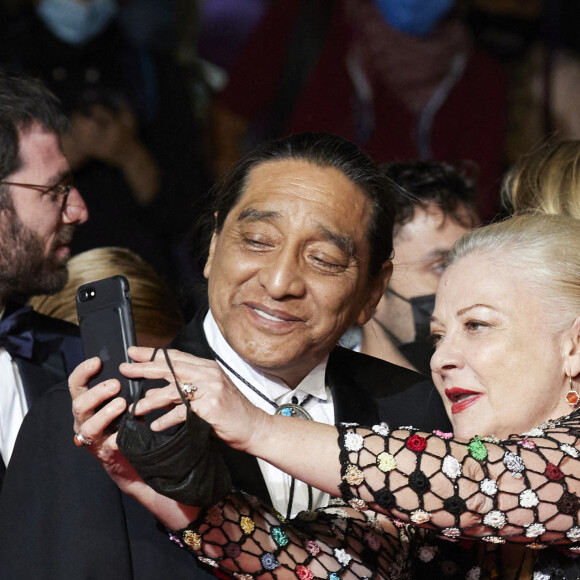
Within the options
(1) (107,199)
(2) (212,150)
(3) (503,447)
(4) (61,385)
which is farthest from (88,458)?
(2) (212,150)

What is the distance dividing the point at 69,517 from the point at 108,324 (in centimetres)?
35

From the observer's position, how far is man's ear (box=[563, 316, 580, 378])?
168cm

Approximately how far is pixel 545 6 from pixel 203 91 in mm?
1481

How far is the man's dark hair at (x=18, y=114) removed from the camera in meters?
2.49

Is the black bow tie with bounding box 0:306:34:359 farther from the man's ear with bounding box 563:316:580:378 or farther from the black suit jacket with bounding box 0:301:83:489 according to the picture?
the man's ear with bounding box 563:316:580:378

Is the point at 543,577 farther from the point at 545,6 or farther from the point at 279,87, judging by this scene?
the point at 545,6

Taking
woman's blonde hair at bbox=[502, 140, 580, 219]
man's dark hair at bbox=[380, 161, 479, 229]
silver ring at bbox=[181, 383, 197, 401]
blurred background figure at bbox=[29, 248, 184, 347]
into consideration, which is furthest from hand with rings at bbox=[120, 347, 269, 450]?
man's dark hair at bbox=[380, 161, 479, 229]

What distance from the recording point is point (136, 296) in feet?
8.54

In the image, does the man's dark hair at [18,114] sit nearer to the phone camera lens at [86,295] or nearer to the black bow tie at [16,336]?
the black bow tie at [16,336]

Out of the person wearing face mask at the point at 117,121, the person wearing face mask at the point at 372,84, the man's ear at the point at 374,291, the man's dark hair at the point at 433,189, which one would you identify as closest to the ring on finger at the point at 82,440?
the man's ear at the point at 374,291

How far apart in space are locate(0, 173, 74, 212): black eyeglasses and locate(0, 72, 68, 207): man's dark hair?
0.05m

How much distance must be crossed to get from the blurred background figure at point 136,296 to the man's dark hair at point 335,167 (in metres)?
0.60

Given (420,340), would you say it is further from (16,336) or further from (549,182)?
(16,336)

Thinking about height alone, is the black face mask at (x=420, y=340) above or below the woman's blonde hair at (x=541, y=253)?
below
